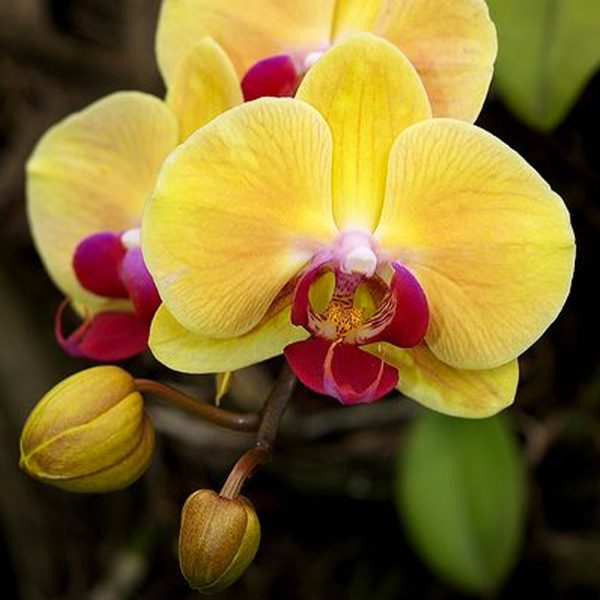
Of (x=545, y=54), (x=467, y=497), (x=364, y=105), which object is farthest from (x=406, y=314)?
(x=467, y=497)

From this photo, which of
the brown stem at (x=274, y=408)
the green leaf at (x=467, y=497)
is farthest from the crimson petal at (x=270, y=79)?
the green leaf at (x=467, y=497)

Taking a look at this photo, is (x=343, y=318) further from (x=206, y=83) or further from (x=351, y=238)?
(x=206, y=83)

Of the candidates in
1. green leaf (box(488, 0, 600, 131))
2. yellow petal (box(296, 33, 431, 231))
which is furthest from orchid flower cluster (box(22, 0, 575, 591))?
green leaf (box(488, 0, 600, 131))

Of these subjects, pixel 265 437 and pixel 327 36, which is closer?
pixel 265 437

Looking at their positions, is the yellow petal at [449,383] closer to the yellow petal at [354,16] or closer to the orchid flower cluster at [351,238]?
the orchid flower cluster at [351,238]

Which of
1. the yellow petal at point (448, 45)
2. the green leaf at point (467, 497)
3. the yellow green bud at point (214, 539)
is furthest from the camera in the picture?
the green leaf at point (467, 497)

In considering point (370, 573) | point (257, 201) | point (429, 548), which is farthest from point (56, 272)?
point (370, 573)
